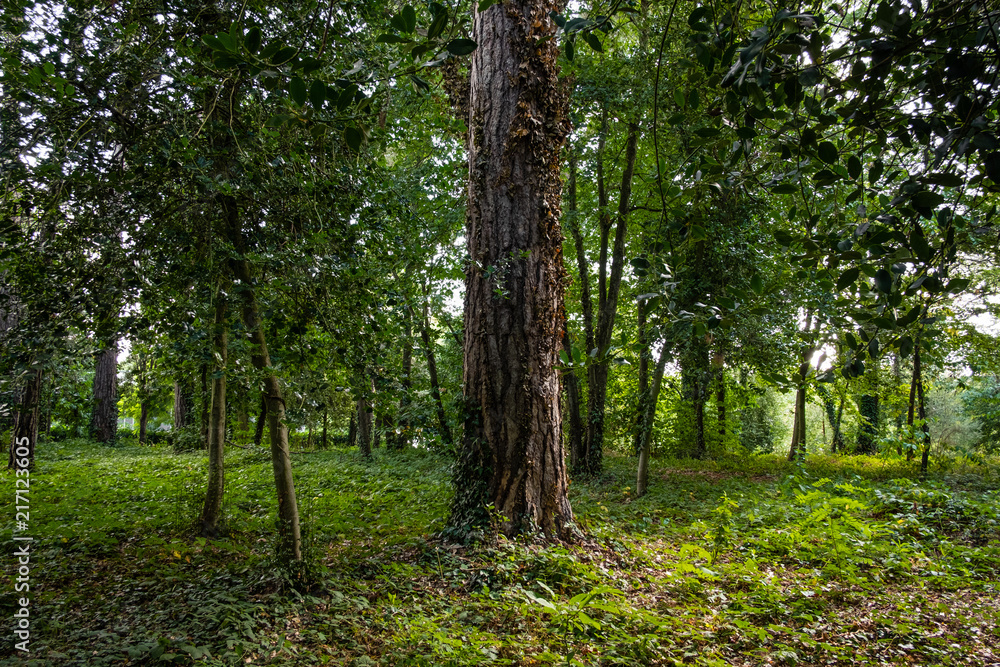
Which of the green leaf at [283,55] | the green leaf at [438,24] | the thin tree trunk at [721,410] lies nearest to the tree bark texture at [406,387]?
the green leaf at [283,55]

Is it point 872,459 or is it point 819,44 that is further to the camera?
point 872,459

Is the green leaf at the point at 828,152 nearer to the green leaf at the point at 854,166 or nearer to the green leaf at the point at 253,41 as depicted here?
the green leaf at the point at 854,166

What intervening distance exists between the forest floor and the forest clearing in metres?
0.03

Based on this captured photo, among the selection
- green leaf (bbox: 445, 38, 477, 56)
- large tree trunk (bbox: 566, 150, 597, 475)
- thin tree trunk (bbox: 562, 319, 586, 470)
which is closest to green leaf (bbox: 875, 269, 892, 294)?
green leaf (bbox: 445, 38, 477, 56)

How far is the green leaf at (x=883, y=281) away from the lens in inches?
54.6

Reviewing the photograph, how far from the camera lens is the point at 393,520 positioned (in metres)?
6.45

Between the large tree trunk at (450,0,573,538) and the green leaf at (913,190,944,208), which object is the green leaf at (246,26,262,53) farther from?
the large tree trunk at (450,0,573,538)

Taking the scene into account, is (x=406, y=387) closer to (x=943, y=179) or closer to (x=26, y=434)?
(x=943, y=179)

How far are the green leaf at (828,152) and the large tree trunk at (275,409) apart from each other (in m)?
3.83

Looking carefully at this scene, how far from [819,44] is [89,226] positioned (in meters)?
4.11

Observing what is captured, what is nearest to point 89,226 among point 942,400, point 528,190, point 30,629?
point 30,629

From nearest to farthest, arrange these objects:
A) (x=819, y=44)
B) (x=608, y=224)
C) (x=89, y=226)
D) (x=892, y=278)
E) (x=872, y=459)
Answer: (x=819, y=44)
(x=892, y=278)
(x=89, y=226)
(x=608, y=224)
(x=872, y=459)

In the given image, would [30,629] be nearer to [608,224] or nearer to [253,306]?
[253,306]

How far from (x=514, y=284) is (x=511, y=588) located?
269cm
